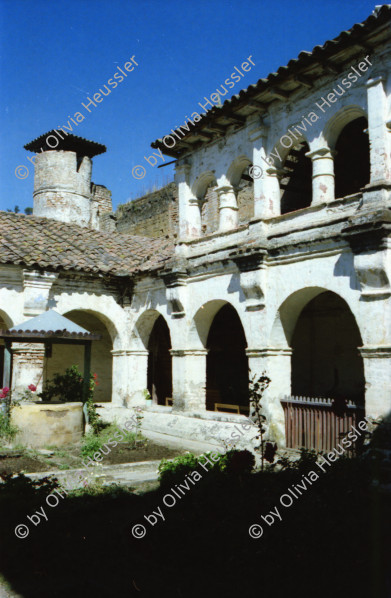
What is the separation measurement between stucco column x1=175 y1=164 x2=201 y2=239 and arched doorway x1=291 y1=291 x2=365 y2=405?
3422 mm

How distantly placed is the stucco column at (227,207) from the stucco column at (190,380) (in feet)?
9.53

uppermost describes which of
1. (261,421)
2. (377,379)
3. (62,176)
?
(62,176)

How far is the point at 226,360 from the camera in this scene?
14.9 meters

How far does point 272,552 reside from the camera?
154 inches

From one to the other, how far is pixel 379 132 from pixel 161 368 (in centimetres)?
1038

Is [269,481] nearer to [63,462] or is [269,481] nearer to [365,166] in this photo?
[63,462]

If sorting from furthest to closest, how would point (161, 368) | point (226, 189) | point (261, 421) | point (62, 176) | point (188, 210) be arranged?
point (62, 176) < point (161, 368) < point (188, 210) < point (226, 189) < point (261, 421)

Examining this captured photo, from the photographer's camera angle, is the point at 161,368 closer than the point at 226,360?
No

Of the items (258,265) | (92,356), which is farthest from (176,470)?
(92,356)

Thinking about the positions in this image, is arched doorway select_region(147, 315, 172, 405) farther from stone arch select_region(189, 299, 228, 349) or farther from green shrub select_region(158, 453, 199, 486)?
green shrub select_region(158, 453, 199, 486)

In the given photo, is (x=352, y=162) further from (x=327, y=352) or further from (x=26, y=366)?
(x=26, y=366)

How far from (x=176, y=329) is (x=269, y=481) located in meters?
7.25

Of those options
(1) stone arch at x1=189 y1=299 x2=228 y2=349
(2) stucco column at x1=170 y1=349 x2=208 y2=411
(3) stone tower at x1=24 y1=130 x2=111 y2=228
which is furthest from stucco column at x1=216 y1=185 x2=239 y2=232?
(3) stone tower at x1=24 y1=130 x2=111 y2=228

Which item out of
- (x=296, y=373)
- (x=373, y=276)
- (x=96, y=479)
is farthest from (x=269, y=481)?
(x=296, y=373)
